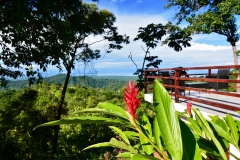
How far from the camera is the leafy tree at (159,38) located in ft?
39.1

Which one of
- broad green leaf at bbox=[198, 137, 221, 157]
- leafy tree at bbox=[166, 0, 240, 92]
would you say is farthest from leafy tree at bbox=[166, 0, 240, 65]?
broad green leaf at bbox=[198, 137, 221, 157]

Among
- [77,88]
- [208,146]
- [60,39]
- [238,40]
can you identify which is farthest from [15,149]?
[238,40]

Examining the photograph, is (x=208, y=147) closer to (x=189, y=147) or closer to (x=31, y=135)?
(x=189, y=147)

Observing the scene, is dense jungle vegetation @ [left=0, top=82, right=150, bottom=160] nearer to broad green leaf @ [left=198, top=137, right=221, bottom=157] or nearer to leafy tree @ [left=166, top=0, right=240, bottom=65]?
broad green leaf @ [left=198, top=137, right=221, bottom=157]

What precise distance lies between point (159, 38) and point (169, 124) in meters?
12.1

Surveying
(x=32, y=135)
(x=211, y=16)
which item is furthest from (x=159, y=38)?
(x=32, y=135)

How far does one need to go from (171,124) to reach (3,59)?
15.2ft

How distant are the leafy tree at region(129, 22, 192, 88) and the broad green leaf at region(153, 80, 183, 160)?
37.6ft

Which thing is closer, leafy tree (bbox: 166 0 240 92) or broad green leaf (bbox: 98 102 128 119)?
broad green leaf (bbox: 98 102 128 119)

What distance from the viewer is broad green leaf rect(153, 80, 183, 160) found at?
0.43 metres

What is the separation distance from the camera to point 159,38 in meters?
12.1

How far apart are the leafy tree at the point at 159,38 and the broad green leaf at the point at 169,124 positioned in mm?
11472

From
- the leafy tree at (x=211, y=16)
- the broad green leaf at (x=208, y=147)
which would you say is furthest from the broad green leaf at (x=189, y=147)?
the leafy tree at (x=211, y=16)

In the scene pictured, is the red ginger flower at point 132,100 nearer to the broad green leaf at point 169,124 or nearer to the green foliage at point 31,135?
the broad green leaf at point 169,124
